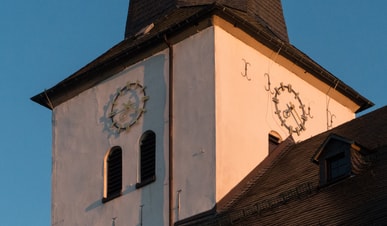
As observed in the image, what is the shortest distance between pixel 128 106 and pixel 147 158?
6.09 feet

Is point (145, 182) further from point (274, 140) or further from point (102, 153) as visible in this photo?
point (274, 140)

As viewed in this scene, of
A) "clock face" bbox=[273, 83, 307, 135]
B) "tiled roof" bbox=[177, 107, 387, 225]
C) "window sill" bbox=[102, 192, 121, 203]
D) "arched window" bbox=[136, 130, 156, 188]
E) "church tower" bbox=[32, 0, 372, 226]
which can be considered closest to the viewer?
"tiled roof" bbox=[177, 107, 387, 225]

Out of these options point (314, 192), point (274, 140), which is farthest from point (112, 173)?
point (314, 192)

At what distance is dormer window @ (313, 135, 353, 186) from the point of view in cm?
3388

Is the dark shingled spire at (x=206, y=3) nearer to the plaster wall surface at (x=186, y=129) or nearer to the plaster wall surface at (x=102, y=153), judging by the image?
the plaster wall surface at (x=186, y=129)

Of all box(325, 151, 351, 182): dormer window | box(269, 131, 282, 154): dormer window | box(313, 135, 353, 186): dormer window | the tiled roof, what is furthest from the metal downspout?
box(325, 151, 351, 182): dormer window

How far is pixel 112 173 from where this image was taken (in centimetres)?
3975

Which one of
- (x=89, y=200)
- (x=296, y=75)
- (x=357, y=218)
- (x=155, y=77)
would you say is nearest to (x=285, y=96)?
(x=296, y=75)

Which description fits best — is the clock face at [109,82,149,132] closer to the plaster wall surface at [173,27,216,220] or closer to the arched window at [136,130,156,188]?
the arched window at [136,130,156,188]

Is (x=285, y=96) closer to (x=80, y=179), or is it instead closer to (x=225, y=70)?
(x=225, y=70)

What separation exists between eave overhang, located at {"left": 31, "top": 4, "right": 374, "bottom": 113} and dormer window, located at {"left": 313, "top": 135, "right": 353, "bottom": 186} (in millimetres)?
5610

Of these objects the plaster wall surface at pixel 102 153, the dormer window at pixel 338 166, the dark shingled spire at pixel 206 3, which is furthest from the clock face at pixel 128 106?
the dormer window at pixel 338 166

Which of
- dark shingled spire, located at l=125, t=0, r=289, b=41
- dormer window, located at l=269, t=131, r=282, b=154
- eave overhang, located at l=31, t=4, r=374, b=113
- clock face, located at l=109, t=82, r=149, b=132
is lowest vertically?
dormer window, located at l=269, t=131, r=282, b=154

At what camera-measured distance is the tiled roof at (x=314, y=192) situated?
31.5 metres
